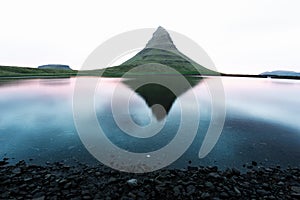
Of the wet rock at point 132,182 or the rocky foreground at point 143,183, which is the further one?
the wet rock at point 132,182

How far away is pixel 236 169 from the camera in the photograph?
9.63 meters

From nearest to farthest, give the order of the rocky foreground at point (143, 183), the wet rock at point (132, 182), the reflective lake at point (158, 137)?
the rocky foreground at point (143, 183)
the wet rock at point (132, 182)
the reflective lake at point (158, 137)

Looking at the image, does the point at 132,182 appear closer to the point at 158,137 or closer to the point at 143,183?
the point at 143,183

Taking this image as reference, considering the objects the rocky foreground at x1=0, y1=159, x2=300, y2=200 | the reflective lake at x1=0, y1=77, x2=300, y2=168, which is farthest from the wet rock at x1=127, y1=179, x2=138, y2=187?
the reflective lake at x1=0, y1=77, x2=300, y2=168

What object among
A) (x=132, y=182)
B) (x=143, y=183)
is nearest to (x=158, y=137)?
(x=143, y=183)

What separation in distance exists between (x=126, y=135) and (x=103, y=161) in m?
4.94

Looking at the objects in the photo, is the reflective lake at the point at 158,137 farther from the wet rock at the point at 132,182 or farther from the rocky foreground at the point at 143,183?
the wet rock at the point at 132,182

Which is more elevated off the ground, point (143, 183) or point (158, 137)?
point (158, 137)

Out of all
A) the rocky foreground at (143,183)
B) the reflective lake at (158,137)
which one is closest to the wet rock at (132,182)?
the rocky foreground at (143,183)

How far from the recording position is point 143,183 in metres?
8.34

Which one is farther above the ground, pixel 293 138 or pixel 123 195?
pixel 293 138

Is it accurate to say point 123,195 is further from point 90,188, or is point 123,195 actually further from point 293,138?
point 293,138

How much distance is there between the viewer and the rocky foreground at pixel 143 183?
7438 mm

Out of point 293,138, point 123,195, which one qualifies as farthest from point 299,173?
point 123,195
